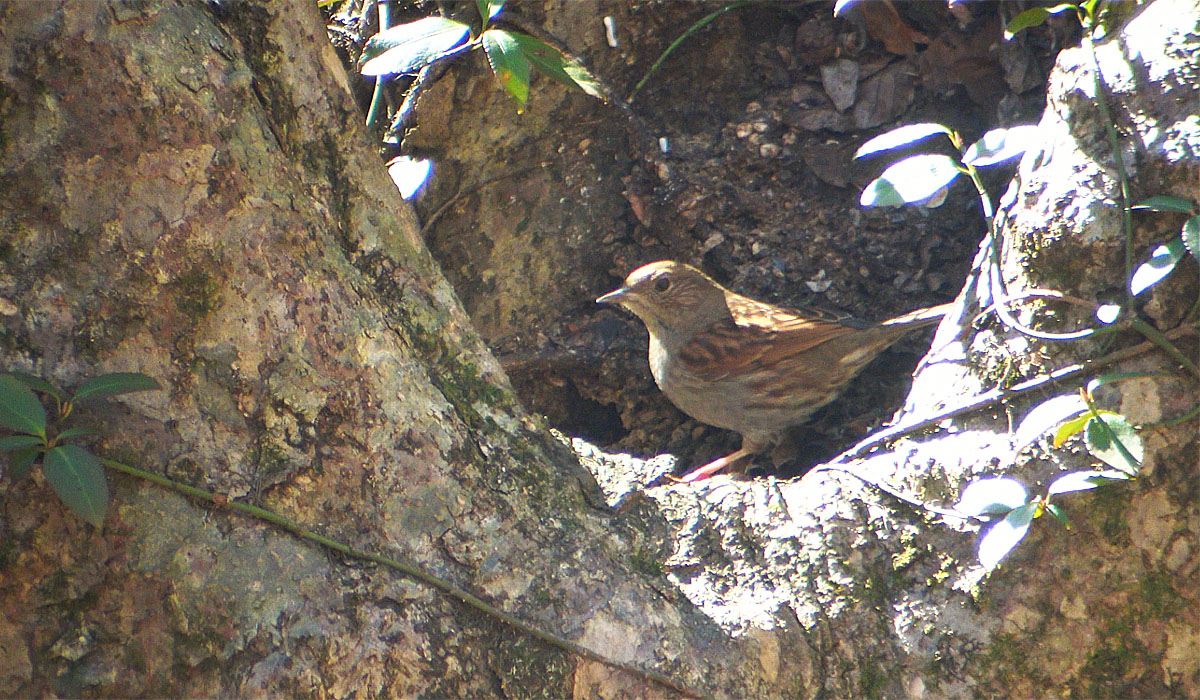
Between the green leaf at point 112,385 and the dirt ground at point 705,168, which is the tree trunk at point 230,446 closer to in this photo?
the green leaf at point 112,385

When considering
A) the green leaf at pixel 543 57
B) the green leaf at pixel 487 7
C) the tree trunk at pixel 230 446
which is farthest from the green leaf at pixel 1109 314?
the green leaf at pixel 487 7

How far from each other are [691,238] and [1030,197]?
5.24 ft

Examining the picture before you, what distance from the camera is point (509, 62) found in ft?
8.79

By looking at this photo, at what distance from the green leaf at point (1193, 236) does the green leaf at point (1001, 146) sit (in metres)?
0.48

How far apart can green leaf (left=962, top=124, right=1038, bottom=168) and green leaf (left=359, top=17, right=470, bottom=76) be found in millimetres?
1492

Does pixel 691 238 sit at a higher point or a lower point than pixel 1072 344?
lower

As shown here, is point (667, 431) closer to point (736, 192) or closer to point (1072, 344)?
point (736, 192)

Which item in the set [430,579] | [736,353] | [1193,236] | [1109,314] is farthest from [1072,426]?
[736,353]

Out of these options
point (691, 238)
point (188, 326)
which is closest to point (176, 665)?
point (188, 326)

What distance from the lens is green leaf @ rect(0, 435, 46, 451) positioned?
71.0 inches

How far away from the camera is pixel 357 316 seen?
227 cm

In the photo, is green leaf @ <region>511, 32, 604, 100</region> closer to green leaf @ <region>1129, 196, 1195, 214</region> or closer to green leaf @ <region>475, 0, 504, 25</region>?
green leaf @ <region>475, 0, 504, 25</region>

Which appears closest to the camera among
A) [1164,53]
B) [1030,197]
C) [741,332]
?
[1164,53]

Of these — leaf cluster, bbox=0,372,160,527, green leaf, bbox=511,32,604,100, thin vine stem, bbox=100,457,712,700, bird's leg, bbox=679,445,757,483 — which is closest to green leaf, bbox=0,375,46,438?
leaf cluster, bbox=0,372,160,527
